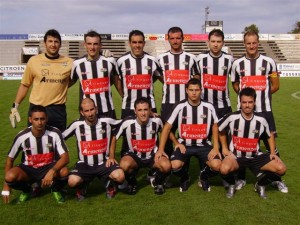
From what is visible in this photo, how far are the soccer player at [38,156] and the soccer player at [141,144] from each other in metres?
0.65

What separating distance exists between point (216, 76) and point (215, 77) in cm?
2

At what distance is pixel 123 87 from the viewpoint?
15.6 ft

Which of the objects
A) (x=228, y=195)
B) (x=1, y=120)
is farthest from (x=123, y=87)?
(x=1, y=120)

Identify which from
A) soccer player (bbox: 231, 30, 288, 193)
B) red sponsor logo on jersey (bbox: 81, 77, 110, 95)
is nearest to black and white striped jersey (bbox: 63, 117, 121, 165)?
red sponsor logo on jersey (bbox: 81, 77, 110, 95)

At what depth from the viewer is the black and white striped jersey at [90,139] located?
4.22 m

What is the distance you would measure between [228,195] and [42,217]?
6.39ft

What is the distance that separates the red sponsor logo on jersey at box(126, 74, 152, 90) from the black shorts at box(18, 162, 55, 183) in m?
1.40

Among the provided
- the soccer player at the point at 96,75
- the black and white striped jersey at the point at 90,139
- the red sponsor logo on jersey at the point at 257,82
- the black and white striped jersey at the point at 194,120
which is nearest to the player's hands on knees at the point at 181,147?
the black and white striped jersey at the point at 194,120

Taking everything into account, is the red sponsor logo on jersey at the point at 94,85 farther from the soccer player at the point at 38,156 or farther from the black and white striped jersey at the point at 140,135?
the soccer player at the point at 38,156

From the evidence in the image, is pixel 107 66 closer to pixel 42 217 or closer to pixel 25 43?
pixel 42 217

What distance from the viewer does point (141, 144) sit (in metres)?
4.39

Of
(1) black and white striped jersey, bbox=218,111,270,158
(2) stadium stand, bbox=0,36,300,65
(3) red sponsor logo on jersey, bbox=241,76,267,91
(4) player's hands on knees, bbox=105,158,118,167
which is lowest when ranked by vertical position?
(4) player's hands on knees, bbox=105,158,118,167

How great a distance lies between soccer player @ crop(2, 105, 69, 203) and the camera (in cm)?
391

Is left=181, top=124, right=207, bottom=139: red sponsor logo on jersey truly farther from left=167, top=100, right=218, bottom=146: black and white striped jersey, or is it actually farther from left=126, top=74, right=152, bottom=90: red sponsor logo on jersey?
left=126, top=74, right=152, bottom=90: red sponsor logo on jersey
